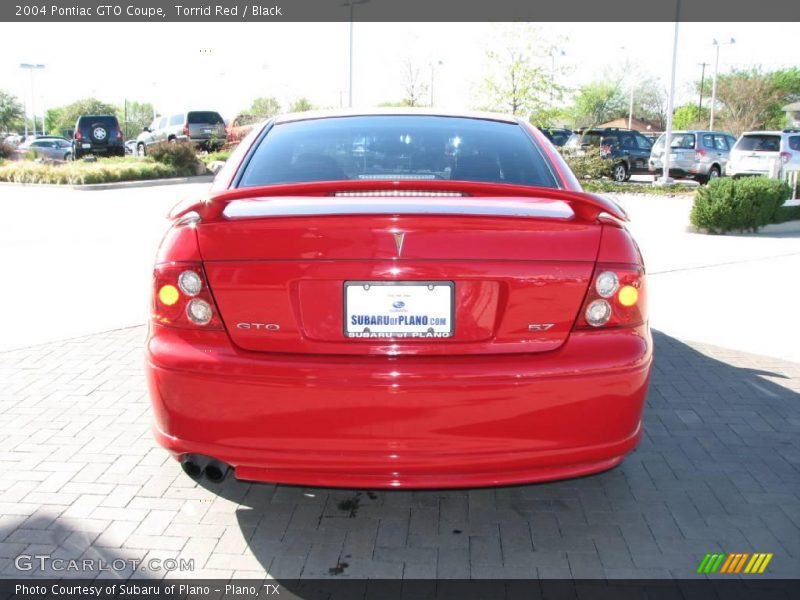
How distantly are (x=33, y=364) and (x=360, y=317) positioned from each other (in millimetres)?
3768

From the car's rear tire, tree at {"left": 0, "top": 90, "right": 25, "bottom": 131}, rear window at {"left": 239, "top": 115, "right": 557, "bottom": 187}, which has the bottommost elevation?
the car's rear tire

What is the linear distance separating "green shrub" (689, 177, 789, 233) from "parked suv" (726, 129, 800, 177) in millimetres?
9211

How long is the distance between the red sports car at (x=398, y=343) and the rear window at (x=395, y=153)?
791 mm

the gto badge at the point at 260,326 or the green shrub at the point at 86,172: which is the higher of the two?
the gto badge at the point at 260,326

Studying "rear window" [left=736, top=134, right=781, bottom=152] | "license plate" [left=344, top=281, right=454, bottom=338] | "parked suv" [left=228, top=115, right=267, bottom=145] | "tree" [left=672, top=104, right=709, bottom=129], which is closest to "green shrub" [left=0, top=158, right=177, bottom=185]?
"parked suv" [left=228, top=115, right=267, bottom=145]

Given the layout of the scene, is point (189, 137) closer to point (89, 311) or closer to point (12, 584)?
point (89, 311)

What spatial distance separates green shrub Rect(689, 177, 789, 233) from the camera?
12.9m

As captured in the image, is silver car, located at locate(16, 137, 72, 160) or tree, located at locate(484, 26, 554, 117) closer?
tree, located at locate(484, 26, 554, 117)

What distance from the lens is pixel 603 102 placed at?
279 feet

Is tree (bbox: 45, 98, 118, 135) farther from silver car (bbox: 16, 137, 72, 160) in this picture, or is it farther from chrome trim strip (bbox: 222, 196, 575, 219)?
chrome trim strip (bbox: 222, 196, 575, 219)

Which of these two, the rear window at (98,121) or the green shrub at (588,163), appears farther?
the rear window at (98,121)

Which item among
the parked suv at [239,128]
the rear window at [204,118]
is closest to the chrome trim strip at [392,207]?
the parked suv at [239,128]

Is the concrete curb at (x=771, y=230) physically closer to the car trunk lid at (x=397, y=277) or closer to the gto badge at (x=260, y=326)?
the car trunk lid at (x=397, y=277)

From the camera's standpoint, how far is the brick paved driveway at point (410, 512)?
306 cm
